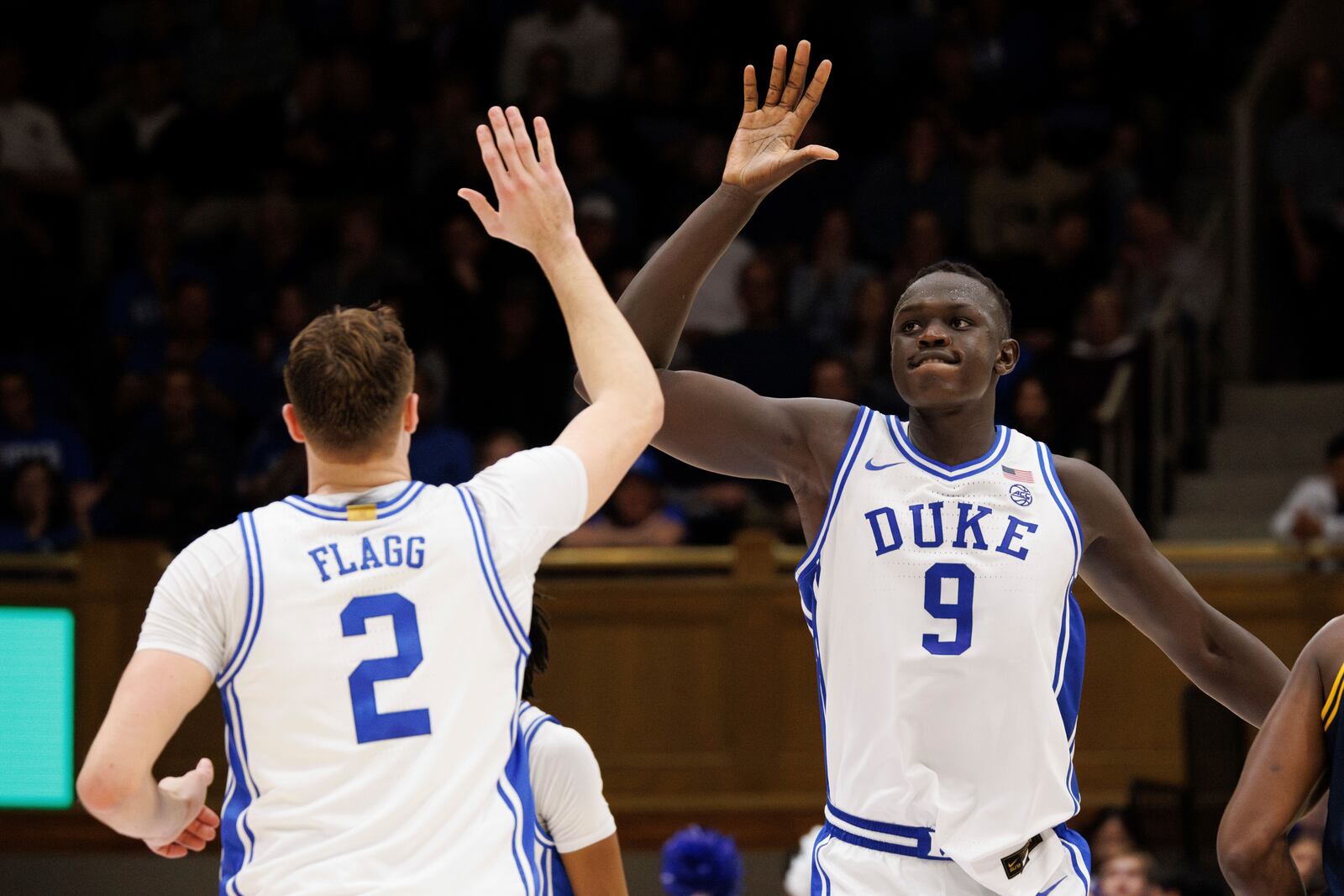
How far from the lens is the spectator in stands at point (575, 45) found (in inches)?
480

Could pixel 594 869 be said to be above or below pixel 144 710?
below

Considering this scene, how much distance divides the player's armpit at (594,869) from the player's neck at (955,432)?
1255 mm

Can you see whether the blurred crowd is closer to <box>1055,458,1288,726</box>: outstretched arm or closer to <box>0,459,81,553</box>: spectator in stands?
<box>0,459,81,553</box>: spectator in stands

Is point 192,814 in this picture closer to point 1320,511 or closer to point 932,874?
point 932,874

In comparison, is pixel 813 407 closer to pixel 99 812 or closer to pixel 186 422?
pixel 99 812

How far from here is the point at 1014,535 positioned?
384 cm

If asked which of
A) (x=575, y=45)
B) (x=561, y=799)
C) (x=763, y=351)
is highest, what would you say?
(x=575, y=45)

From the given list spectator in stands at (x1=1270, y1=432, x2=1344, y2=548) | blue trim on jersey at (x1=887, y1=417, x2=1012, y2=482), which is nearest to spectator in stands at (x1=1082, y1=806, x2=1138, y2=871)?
spectator in stands at (x1=1270, y1=432, x2=1344, y2=548)

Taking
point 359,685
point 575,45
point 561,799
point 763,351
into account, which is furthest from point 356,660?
point 575,45

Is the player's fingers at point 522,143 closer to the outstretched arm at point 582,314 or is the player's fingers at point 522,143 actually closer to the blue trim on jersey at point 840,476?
the outstretched arm at point 582,314

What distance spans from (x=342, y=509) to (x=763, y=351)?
715cm

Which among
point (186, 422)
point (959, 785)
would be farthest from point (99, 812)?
point (186, 422)

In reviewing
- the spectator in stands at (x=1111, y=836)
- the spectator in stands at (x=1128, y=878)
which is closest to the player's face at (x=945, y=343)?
the spectator in stands at (x=1128, y=878)

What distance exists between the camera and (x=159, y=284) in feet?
37.2
